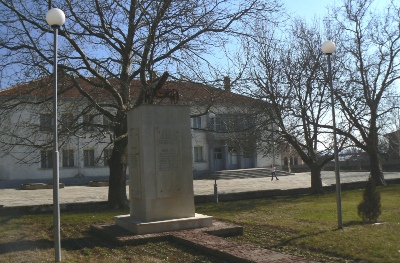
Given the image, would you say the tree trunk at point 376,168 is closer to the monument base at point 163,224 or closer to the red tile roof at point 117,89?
the red tile roof at point 117,89

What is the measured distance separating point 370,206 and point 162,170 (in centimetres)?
542

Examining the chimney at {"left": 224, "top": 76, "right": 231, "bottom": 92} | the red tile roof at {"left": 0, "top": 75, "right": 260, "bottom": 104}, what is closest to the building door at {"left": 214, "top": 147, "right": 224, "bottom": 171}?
the red tile roof at {"left": 0, "top": 75, "right": 260, "bottom": 104}

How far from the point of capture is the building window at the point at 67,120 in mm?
16647

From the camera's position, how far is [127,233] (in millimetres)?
11250

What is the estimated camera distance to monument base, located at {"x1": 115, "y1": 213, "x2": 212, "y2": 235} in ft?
36.4

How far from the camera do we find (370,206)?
1195 cm

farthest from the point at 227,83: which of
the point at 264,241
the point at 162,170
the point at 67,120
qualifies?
the point at 264,241

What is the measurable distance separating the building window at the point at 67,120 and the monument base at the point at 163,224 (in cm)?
569

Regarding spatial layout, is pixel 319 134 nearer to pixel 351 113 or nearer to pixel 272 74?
pixel 351 113

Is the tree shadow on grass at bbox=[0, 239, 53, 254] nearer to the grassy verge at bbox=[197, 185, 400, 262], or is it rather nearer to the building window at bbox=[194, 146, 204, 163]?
the grassy verge at bbox=[197, 185, 400, 262]

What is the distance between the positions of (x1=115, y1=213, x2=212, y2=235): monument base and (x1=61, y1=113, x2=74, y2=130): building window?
18.7 ft

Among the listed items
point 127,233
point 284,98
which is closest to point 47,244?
point 127,233

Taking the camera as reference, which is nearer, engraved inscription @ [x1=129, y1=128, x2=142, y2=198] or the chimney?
engraved inscription @ [x1=129, y1=128, x2=142, y2=198]

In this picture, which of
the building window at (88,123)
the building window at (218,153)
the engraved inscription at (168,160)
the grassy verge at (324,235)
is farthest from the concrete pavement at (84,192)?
the building window at (218,153)
